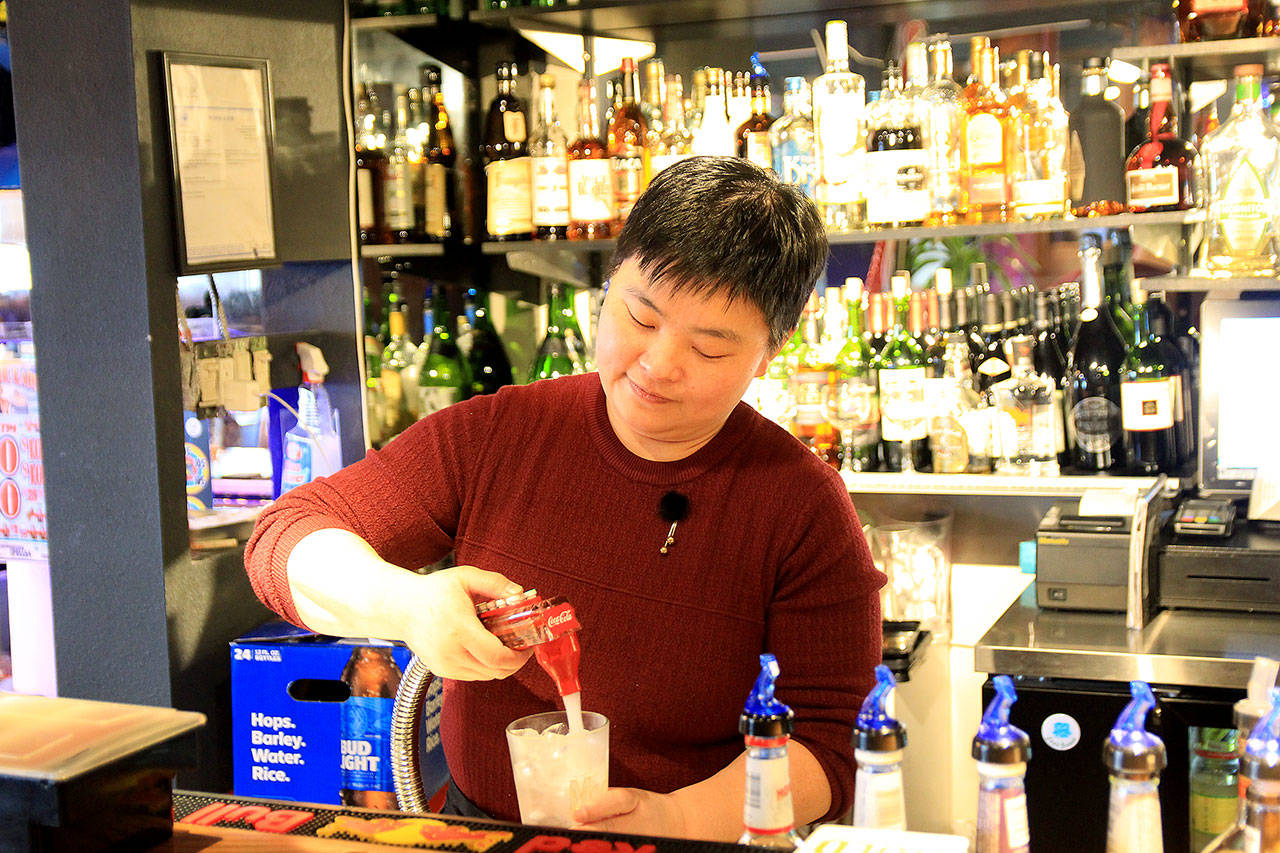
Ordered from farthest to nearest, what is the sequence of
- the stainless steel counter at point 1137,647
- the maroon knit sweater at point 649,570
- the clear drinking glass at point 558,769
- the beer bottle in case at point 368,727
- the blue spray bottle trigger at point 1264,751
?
1. the beer bottle in case at point 368,727
2. the stainless steel counter at point 1137,647
3. the maroon knit sweater at point 649,570
4. the clear drinking glass at point 558,769
5. the blue spray bottle trigger at point 1264,751

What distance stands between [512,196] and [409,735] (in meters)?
1.79

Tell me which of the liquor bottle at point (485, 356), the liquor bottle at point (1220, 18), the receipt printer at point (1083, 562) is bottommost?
the receipt printer at point (1083, 562)

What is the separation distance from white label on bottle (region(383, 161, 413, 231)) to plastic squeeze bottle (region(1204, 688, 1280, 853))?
2.56 metres

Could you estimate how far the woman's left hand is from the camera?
1.12m

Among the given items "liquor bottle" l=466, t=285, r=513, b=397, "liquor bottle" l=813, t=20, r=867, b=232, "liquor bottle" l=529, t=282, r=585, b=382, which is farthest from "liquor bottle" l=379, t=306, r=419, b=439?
"liquor bottle" l=813, t=20, r=867, b=232

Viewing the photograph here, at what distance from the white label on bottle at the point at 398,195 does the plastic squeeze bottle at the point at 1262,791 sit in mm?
2560

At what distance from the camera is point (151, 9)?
2.26 meters

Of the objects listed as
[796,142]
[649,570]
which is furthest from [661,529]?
[796,142]

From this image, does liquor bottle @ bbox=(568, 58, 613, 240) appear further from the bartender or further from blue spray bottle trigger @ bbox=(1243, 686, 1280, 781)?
blue spray bottle trigger @ bbox=(1243, 686, 1280, 781)

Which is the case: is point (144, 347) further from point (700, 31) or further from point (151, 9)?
point (700, 31)

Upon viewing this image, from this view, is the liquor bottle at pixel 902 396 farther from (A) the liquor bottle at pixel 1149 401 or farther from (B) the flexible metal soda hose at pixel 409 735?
(B) the flexible metal soda hose at pixel 409 735

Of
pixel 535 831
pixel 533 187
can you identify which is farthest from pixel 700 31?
pixel 535 831

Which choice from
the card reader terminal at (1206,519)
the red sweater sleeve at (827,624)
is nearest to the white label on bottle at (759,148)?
the card reader terminal at (1206,519)

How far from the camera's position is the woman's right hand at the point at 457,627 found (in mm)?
1150
